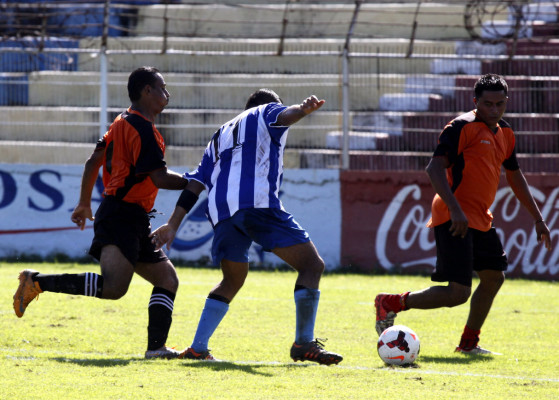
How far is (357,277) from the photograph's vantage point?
12.4 m

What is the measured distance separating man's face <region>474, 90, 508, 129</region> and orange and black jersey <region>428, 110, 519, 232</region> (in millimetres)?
54

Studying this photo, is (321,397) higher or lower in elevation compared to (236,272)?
lower

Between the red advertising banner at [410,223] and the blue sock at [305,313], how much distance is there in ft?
23.1

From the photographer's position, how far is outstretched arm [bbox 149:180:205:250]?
5723 millimetres

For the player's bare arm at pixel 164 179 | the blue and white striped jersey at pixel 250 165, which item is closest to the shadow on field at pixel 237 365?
the blue and white striped jersey at pixel 250 165

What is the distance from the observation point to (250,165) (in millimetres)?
6035

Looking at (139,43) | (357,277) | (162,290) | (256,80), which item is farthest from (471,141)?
(139,43)

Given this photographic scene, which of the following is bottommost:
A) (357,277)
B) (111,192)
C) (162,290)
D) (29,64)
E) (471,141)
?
(357,277)

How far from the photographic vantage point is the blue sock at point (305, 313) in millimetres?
5914

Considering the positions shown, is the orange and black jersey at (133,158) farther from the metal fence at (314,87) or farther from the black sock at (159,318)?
the metal fence at (314,87)

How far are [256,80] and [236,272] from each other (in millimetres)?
10012

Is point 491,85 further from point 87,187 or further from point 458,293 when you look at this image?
point 87,187

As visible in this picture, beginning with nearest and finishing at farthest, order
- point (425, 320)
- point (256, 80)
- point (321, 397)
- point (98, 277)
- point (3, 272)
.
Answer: point (321, 397) < point (98, 277) < point (425, 320) < point (3, 272) < point (256, 80)

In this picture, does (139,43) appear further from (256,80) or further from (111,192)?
(111,192)
